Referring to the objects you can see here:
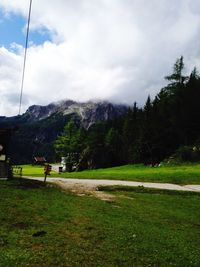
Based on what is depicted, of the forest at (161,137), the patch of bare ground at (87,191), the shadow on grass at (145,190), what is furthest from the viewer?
the forest at (161,137)

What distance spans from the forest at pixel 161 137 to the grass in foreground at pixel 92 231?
55.5 metres

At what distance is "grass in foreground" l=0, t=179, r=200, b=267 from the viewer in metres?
14.7

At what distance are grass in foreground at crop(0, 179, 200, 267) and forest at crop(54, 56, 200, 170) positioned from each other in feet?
182

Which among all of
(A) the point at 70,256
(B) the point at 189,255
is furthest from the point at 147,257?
(A) the point at 70,256

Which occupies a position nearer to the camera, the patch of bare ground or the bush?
the patch of bare ground

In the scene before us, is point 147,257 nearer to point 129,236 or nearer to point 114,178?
point 129,236

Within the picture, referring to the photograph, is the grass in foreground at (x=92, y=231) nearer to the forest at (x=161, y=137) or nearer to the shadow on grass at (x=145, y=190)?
the shadow on grass at (x=145, y=190)

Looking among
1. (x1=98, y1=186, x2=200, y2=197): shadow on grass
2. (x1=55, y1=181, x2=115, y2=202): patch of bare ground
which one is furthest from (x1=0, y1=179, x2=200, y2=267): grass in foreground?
(x1=98, y1=186, x2=200, y2=197): shadow on grass

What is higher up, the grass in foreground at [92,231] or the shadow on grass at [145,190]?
the shadow on grass at [145,190]

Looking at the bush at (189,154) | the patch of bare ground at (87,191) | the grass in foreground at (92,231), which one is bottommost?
the grass in foreground at (92,231)

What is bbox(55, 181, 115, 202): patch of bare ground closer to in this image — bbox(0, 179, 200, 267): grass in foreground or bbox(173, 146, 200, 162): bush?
bbox(0, 179, 200, 267): grass in foreground

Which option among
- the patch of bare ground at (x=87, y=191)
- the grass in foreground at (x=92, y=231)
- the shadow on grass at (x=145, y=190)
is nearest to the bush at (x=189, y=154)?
the shadow on grass at (x=145, y=190)

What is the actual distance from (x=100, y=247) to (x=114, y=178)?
34.8 m

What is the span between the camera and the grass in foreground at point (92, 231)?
14.7 meters
